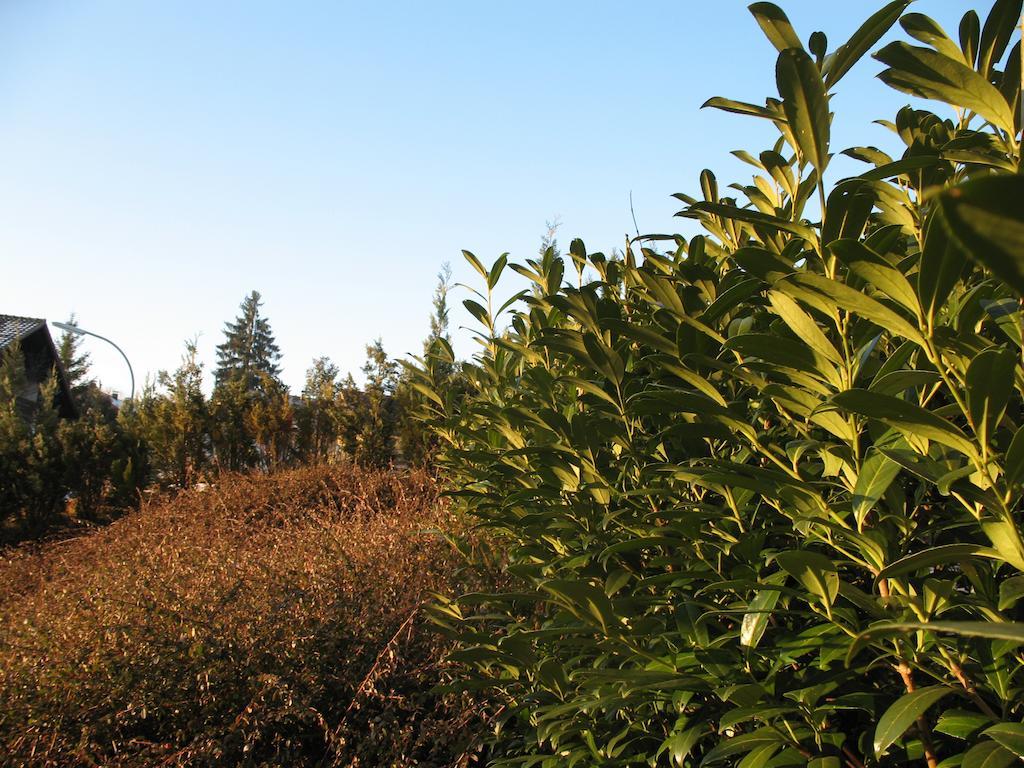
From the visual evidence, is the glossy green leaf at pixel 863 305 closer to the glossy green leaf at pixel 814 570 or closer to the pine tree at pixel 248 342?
the glossy green leaf at pixel 814 570

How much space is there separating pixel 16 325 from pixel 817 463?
34.7m

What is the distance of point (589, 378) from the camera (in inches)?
79.7

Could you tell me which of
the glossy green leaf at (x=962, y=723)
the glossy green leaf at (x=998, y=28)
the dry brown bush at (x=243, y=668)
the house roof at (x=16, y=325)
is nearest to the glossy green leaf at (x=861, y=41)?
the glossy green leaf at (x=998, y=28)

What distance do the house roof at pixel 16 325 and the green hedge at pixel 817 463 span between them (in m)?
31.4

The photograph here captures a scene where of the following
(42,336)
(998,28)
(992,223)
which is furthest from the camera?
(42,336)

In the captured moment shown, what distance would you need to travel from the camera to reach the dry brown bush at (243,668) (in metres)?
3.08

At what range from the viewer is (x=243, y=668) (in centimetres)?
342

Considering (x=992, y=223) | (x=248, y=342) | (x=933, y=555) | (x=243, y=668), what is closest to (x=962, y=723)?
(x=933, y=555)

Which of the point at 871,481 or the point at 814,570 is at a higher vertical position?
the point at 871,481

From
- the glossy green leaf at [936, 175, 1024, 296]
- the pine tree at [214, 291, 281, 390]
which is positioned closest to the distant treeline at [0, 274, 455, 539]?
the glossy green leaf at [936, 175, 1024, 296]

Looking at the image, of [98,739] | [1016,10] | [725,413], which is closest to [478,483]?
[725,413]

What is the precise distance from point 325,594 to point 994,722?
3348mm

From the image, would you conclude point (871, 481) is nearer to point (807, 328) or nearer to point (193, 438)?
point (807, 328)

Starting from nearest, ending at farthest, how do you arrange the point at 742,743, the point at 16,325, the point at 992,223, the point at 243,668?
1. the point at 992,223
2. the point at 742,743
3. the point at 243,668
4. the point at 16,325
